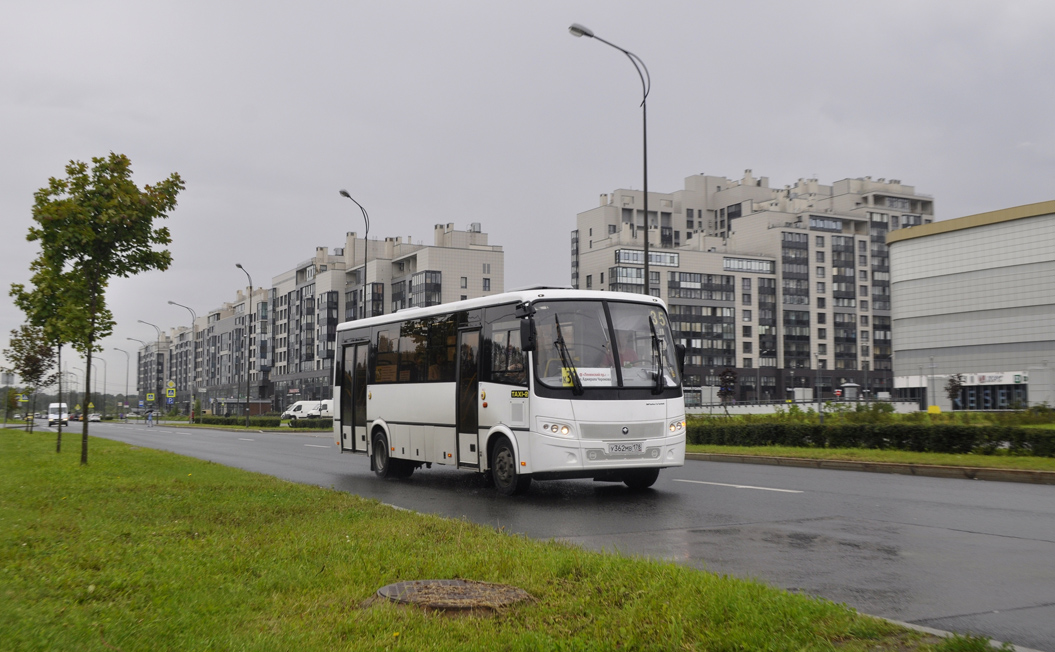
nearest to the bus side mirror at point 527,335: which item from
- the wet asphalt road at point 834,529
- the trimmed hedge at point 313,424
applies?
the wet asphalt road at point 834,529

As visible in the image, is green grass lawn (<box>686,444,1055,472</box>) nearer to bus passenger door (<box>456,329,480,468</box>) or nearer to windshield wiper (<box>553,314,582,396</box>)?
windshield wiper (<box>553,314,582,396</box>)

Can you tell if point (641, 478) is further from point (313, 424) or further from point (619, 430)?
point (313, 424)

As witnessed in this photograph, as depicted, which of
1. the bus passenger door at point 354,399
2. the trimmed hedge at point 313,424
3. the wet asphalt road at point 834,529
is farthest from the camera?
the trimmed hedge at point 313,424

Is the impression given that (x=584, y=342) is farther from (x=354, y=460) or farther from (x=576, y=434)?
(x=354, y=460)

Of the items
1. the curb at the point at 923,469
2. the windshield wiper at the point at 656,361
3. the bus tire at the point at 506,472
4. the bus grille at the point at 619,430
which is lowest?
the curb at the point at 923,469

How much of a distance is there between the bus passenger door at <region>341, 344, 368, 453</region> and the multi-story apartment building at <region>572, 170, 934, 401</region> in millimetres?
109224

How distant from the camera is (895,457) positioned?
18.0 m

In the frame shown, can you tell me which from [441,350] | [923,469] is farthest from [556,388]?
[923,469]

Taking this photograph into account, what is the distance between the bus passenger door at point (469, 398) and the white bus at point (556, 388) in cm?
2

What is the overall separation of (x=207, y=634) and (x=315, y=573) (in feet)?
5.79

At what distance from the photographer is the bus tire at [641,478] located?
1430 centimetres

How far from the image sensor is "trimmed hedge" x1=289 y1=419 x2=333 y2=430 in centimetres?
6009

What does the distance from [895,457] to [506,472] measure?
28.3 feet

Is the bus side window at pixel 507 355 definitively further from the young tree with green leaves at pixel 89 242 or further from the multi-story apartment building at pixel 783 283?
the multi-story apartment building at pixel 783 283
